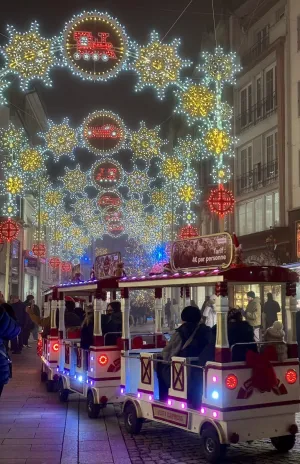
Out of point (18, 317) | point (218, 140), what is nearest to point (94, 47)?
point (218, 140)

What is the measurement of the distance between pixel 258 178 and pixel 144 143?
839 centimetres

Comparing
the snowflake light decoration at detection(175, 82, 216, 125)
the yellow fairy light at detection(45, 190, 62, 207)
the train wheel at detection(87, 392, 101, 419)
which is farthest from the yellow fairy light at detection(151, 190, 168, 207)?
the train wheel at detection(87, 392, 101, 419)

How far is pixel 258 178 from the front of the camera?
3133 centimetres

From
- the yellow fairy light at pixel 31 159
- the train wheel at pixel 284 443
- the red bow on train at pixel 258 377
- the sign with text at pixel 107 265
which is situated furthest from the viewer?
the yellow fairy light at pixel 31 159

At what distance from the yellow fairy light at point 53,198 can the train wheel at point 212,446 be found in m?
30.9

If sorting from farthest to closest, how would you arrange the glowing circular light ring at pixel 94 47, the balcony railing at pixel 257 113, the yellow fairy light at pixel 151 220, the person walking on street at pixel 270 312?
the yellow fairy light at pixel 151 220, the balcony railing at pixel 257 113, the person walking on street at pixel 270 312, the glowing circular light ring at pixel 94 47

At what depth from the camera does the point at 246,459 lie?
8.27m

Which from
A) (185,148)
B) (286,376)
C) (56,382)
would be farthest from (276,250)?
(286,376)

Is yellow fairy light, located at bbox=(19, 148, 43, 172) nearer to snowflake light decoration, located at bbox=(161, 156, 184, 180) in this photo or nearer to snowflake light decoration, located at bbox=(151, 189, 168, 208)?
snowflake light decoration, located at bbox=(161, 156, 184, 180)

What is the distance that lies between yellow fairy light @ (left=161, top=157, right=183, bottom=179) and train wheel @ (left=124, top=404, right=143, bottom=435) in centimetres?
1810

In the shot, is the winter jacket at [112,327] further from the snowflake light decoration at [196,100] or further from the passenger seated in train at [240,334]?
the snowflake light decoration at [196,100]

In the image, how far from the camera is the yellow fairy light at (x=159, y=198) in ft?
114

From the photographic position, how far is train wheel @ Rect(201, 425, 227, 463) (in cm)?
791

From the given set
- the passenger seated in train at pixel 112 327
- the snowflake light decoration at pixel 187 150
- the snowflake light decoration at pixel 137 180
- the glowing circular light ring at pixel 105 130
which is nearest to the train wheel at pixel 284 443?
the passenger seated in train at pixel 112 327
